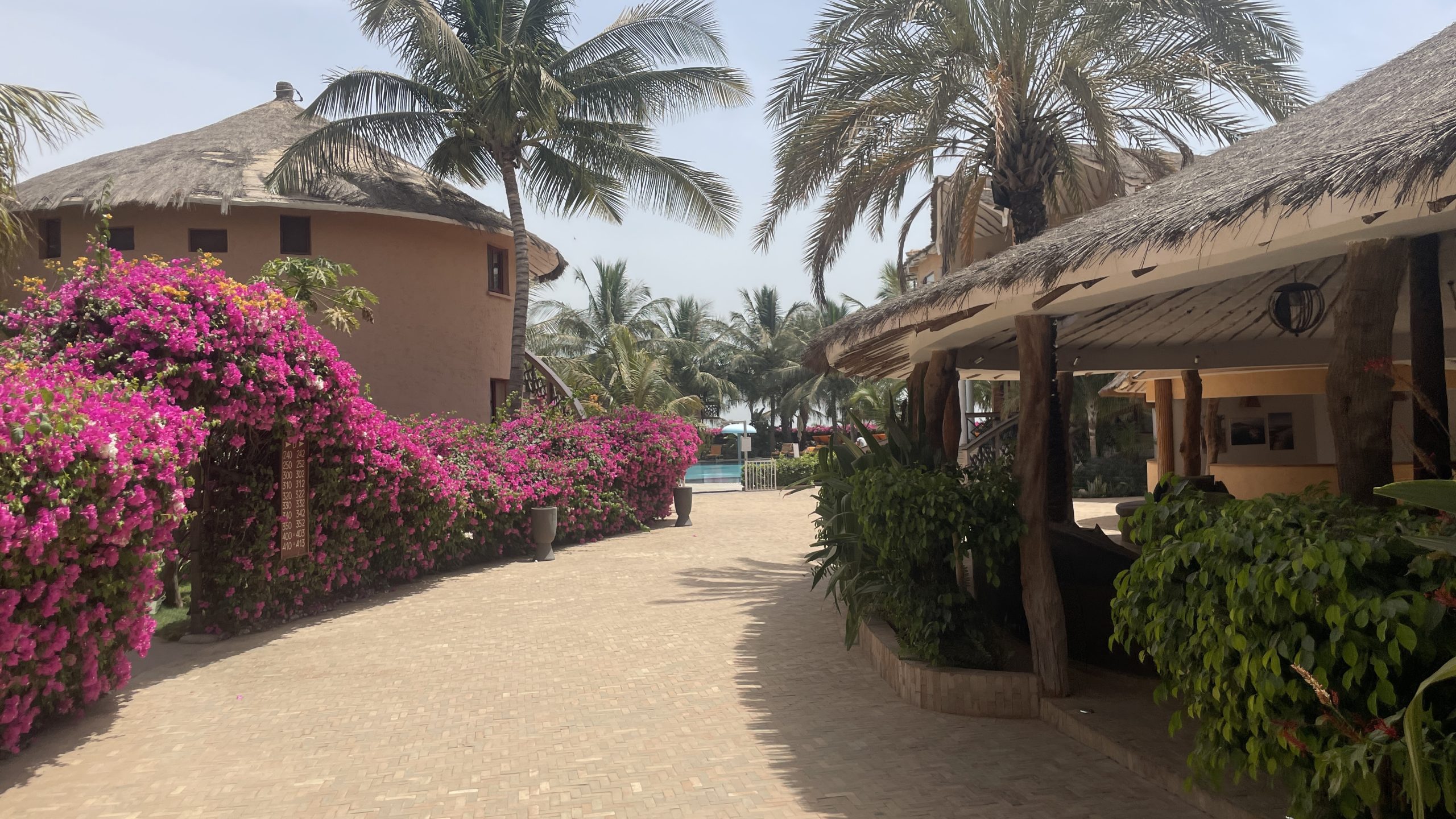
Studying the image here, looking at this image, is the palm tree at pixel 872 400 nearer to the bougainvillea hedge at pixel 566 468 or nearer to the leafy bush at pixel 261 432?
the bougainvillea hedge at pixel 566 468

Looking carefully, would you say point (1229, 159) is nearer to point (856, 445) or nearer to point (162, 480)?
point (856, 445)

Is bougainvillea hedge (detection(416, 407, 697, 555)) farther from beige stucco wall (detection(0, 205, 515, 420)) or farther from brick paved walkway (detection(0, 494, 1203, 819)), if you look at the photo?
brick paved walkway (detection(0, 494, 1203, 819))

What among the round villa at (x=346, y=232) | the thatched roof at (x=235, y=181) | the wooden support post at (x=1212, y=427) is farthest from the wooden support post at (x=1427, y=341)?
the thatched roof at (x=235, y=181)

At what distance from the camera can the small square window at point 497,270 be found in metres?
20.2

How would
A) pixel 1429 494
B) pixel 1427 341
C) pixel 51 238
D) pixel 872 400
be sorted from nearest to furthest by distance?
1. pixel 1429 494
2. pixel 1427 341
3. pixel 51 238
4. pixel 872 400

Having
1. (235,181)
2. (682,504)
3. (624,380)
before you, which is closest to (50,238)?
(235,181)

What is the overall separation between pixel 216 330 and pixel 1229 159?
7.53 metres

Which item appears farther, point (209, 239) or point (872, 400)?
point (872, 400)

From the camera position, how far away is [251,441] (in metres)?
8.66

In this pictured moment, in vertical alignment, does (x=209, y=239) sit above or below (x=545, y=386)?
above

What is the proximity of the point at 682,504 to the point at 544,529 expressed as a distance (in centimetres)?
518

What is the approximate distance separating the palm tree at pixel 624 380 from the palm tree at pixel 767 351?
11.9 metres

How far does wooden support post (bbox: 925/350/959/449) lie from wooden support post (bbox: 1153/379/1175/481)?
10.4m

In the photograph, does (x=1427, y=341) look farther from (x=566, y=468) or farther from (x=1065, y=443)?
(x=566, y=468)
